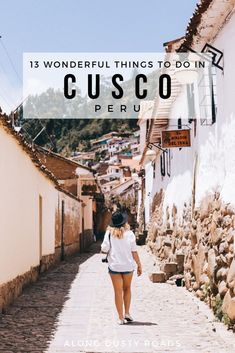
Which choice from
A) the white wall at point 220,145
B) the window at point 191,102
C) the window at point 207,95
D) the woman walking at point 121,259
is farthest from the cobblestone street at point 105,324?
the window at point 191,102

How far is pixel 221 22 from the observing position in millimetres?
9281

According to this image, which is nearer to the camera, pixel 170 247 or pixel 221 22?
pixel 221 22

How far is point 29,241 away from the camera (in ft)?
44.6

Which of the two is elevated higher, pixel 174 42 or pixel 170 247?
pixel 174 42

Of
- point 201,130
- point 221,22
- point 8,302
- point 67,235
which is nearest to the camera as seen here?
point 221,22

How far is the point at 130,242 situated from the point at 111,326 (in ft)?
4.26

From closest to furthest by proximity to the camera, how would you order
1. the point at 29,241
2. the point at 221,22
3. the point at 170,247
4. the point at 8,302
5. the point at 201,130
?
1. the point at 221,22
2. the point at 8,302
3. the point at 201,130
4. the point at 29,241
5. the point at 170,247

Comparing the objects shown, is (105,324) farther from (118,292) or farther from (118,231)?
(118,231)

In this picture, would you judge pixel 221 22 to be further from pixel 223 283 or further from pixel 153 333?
pixel 153 333

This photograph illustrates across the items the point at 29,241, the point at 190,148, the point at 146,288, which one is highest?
the point at 190,148

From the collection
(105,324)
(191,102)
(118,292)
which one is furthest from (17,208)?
(191,102)

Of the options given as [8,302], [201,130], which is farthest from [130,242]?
[201,130]

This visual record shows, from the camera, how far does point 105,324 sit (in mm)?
8398

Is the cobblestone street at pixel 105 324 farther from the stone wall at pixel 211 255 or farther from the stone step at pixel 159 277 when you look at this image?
the stone step at pixel 159 277
